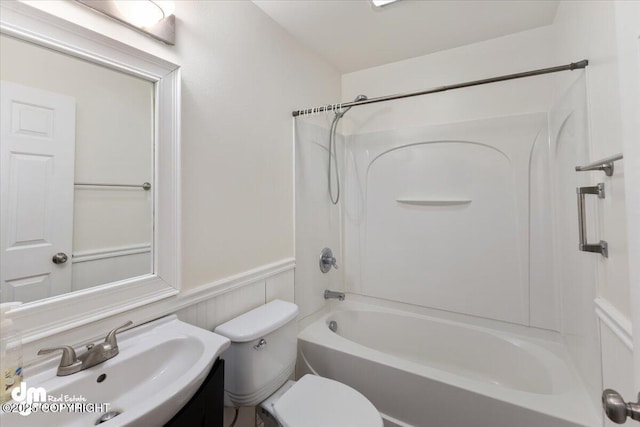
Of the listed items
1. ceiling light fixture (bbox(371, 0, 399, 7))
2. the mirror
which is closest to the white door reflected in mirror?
the mirror

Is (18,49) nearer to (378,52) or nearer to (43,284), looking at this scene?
(43,284)

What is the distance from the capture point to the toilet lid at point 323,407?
1.15 m

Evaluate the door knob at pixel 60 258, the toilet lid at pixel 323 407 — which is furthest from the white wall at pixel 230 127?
the toilet lid at pixel 323 407

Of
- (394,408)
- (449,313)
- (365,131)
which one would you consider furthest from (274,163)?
(449,313)

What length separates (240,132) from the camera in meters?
1.49

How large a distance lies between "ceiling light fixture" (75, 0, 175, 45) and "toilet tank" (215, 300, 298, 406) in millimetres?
1259

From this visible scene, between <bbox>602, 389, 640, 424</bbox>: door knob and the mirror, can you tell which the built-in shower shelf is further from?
the mirror

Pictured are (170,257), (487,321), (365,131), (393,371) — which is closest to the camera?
(170,257)

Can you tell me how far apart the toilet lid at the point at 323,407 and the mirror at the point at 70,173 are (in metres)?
0.85

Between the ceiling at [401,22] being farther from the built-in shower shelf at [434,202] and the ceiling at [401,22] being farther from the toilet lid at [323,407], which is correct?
the toilet lid at [323,407]

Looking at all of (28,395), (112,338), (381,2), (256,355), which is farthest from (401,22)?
(28,395)

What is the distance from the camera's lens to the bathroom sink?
0.71 metres

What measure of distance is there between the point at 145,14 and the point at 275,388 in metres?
1.67

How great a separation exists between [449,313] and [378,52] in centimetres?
206
